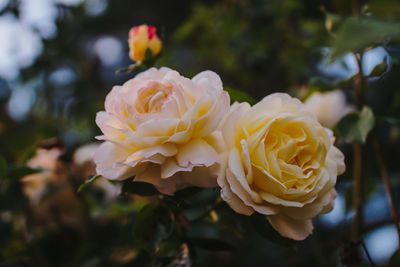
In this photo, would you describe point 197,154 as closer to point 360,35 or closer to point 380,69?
point 360,35

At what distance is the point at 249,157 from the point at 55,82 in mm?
1179

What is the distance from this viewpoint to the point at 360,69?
0.55 metres

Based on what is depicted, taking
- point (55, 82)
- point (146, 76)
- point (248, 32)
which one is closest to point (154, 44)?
point (146, 76)

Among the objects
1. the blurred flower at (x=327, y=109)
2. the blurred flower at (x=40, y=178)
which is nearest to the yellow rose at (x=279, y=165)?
the blurred flower at (x=327, y=109)

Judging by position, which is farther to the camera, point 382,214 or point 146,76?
point 382,214

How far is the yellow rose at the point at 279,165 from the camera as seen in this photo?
1.17ft

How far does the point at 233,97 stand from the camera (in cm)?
46

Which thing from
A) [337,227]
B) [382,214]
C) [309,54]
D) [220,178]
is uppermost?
[220,178]

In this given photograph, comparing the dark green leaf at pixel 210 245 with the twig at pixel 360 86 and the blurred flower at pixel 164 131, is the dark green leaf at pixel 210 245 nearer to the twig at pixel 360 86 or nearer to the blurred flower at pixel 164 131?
the blurred flower at pixel 164 131

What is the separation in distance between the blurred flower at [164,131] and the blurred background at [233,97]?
10 centimetres

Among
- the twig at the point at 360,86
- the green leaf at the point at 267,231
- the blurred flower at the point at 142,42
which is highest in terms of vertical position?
the blurred flower at the point at 142,42

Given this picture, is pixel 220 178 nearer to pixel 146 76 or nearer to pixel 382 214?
pixel 146 76

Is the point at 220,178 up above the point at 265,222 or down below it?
above

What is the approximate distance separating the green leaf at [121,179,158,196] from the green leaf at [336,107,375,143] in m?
0.29
